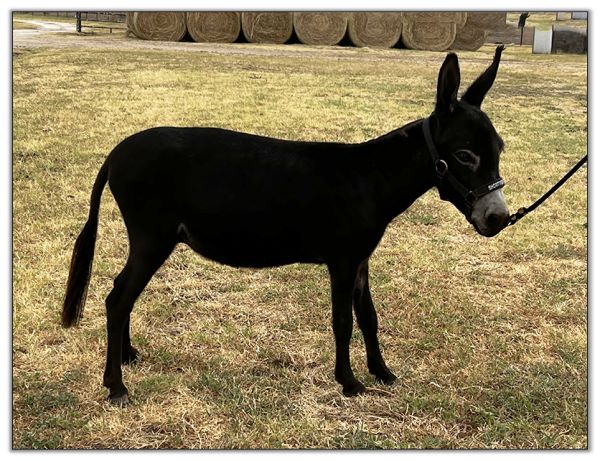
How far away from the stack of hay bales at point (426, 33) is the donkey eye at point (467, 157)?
1964 cm

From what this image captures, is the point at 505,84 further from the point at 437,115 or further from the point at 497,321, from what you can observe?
the point at 437,115

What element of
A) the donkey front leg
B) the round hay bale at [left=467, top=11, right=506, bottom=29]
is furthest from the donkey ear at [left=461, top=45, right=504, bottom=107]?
the round hay bale at [left=467, top=11, right=506, bottom=29]

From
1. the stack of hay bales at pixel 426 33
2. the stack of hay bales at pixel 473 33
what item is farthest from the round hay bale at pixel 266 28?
the stack of hay bales at pixel 473 33

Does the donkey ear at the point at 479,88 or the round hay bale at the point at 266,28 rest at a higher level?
the round hay bale at the point at 266,28

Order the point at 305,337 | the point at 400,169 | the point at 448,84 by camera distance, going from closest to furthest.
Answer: the point at 448,84 < the point at 400,169 < the point at 305,337

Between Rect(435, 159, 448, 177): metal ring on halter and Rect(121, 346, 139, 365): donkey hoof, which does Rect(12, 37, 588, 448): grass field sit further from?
Rect(435, 159, 448, 177): metal ring on halter

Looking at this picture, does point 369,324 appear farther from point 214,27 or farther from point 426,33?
point 214,27

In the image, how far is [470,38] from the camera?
765 inches

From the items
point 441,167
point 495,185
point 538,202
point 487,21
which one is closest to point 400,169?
point 441,167

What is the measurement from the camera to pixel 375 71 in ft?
62.7

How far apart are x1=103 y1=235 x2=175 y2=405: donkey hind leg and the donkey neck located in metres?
1.30

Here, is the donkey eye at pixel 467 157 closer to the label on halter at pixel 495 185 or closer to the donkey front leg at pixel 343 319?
the label on halter at pixel 495 185

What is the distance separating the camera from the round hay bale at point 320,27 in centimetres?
2308

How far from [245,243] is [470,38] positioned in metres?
17.9
